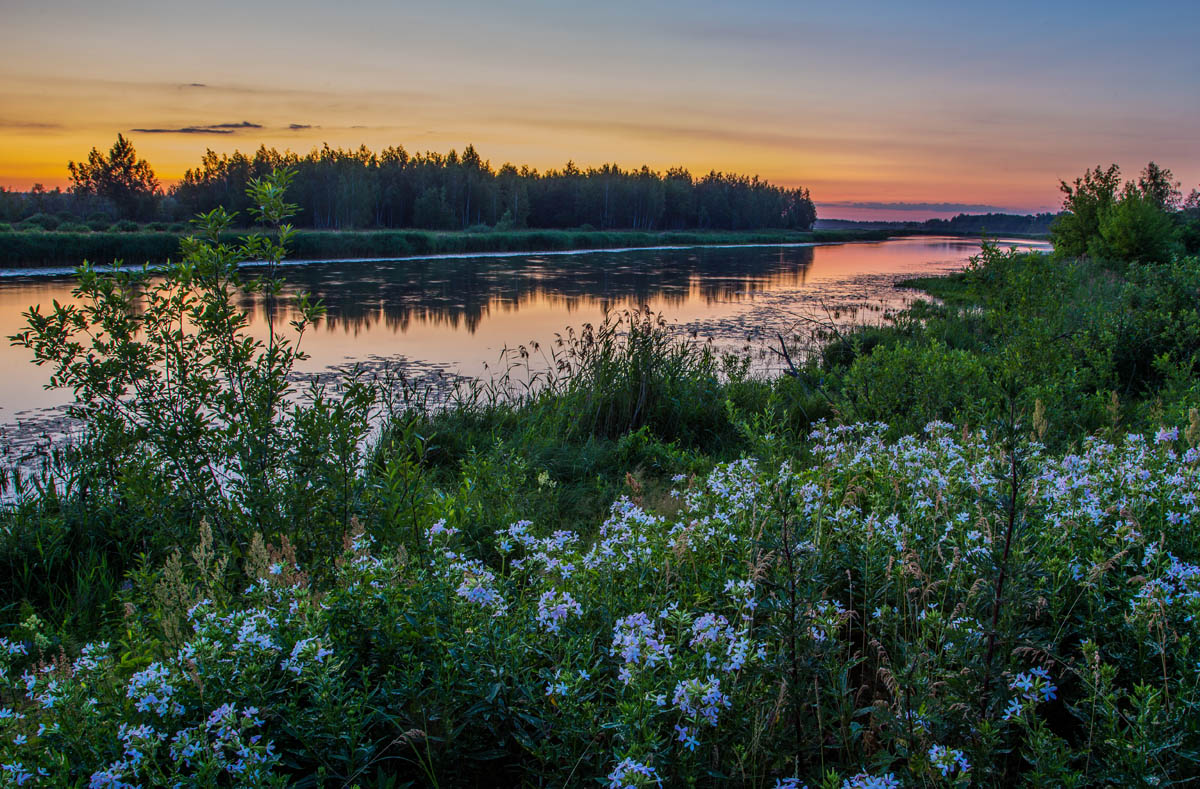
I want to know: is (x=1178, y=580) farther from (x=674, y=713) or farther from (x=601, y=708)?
(x=601, y=708)

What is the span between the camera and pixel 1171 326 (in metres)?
9.45

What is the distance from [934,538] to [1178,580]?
2.99 feet

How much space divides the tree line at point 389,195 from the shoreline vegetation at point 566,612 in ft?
209

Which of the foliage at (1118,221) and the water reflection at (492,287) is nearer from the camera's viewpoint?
the water reflection at (492,287)

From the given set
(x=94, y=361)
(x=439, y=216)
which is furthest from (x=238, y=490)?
(x=439, y=216)

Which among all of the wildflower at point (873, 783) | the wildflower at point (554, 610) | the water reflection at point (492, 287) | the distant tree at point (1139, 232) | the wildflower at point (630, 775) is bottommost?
the wildflower at point (873, 783)

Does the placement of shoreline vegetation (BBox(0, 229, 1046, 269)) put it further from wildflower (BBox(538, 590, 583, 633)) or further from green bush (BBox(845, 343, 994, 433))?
wildflower (BBox(538, 590, 583, 633))

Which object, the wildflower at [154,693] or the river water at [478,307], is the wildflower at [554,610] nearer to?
the wildflower at [154,693]

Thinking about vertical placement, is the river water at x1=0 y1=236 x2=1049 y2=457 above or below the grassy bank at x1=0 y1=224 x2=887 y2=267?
below

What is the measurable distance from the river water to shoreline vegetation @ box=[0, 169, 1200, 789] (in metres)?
2.20

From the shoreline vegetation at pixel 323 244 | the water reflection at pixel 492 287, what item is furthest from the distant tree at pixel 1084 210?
the shoreline vegetation at pixel 323 244

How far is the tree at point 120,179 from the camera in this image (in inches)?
2992

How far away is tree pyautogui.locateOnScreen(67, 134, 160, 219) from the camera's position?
76.0m

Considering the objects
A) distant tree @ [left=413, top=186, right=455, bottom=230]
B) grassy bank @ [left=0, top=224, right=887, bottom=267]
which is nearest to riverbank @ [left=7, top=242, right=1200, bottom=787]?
grassy bank @ [left=0, top=224, right=887, bottom=267]
